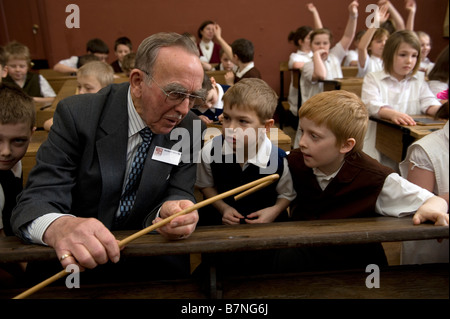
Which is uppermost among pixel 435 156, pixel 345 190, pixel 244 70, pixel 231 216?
pixel 244 70

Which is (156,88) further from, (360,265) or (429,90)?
(429,90)

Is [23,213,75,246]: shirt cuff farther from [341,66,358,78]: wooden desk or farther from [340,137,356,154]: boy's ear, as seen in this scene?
[341,66,358,78]: wooden desk

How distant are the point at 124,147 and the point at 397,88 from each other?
257 cm

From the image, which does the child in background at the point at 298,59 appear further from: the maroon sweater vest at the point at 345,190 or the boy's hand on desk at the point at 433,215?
the boy's hand on desk at the point at 433,215

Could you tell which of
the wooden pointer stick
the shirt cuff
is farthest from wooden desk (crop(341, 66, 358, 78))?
the shirt cuff

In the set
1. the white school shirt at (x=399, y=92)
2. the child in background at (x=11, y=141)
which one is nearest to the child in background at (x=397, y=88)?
the white school shirt at (x=399, y=92)

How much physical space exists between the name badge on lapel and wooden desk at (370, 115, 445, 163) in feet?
5.75

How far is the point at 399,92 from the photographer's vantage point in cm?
302

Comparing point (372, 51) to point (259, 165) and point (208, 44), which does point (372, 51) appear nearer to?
point (208, 44)

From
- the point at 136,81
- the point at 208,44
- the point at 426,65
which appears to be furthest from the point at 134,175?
the point at 208,44

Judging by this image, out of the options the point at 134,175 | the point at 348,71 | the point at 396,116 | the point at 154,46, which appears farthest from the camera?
the point at 348,71

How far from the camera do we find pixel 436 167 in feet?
4.95

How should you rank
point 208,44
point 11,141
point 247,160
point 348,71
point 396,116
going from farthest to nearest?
1. point 208,44
2. point 348,71
3. point 396,116
4. point 247,160
5. point 11,141
